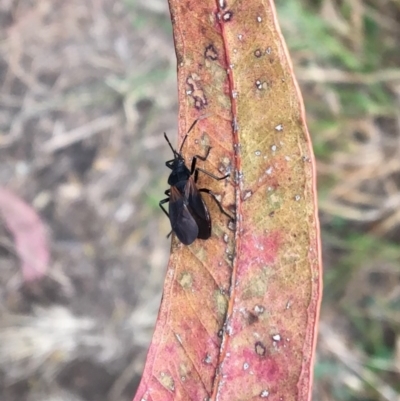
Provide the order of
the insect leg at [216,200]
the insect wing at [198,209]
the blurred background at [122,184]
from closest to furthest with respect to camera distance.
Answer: the insect leg at [216,200] → the insect wing at [198,209] → the blurred background at [122,184]

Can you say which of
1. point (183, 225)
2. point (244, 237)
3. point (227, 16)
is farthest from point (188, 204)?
point (227, 16)

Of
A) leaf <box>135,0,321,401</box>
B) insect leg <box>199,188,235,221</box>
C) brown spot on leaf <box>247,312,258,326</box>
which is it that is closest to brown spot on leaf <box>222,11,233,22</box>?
leaf <box>135,0,321,401</box>

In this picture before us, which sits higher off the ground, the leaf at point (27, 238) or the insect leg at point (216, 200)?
the leaf at point (27, 238)

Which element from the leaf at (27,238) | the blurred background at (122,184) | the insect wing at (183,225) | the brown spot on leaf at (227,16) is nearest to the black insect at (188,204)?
the insect wing at (183,225)

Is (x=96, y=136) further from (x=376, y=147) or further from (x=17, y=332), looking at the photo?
(x=376, y=147)

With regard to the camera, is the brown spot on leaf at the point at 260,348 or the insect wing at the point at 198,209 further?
the insect wing at the point at 198,209

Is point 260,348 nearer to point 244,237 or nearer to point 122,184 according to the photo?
point 244,237

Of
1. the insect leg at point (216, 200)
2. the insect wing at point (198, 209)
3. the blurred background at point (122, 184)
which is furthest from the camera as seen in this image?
the blurred background at point (122, 184)

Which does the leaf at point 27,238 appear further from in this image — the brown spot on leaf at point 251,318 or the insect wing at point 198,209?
the brown spot on leaf at point 251,318
